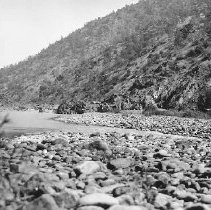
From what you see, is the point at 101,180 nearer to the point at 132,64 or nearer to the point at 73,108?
the point at 73,108

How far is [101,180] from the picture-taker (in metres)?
6.93

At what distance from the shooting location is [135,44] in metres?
55.2

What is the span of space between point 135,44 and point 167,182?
162 feet

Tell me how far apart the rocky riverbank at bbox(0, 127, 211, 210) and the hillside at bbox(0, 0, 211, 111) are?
789 inches

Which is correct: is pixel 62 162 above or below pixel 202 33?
below

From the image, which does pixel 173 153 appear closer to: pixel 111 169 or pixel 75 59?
pixel 111 169

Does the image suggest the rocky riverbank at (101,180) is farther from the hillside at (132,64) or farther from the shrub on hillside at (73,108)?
the shrub on hillside at (73,108)

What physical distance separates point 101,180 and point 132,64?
40.8 meters

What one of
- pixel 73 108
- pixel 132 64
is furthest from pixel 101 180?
pixel 132 64

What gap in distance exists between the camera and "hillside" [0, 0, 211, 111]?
110 feet

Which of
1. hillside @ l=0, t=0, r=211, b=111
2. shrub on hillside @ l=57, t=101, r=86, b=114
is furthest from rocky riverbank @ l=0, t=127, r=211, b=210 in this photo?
shrub on hillside @ l=57, t=101, r=86, b=114

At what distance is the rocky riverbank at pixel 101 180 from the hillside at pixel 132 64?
789 inches

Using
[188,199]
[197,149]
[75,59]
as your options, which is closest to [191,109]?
[197,149]

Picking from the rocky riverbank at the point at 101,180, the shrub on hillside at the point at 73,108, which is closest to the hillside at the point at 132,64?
the shrub on hillside at the point at 73,108
